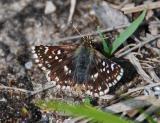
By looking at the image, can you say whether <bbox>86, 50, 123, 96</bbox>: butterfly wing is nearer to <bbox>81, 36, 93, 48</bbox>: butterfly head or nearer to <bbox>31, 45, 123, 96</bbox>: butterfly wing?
<bbox>31, 45, 123, 96</bbox>: butterfly wing

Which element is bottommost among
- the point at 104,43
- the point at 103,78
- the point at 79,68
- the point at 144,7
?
the point at 103,78

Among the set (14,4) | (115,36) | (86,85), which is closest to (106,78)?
(86,85)

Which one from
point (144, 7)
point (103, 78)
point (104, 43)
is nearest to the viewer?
point (103, 78)

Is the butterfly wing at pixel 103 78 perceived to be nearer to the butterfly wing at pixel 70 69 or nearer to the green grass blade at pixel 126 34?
the butterfly wing at pixel 70 69

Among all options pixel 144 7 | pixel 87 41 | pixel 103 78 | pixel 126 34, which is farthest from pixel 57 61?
pixel 144 7

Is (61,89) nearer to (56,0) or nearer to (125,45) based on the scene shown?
(125,45)

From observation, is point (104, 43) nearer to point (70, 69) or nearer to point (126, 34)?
point (126, 34)

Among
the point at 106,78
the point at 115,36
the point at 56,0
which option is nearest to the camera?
the point at 106,78

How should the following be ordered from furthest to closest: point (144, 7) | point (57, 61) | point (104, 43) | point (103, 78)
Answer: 1. point (144, 7)
2. point (104, 43)
3. point (57, 61)
4. point (103, 78)
